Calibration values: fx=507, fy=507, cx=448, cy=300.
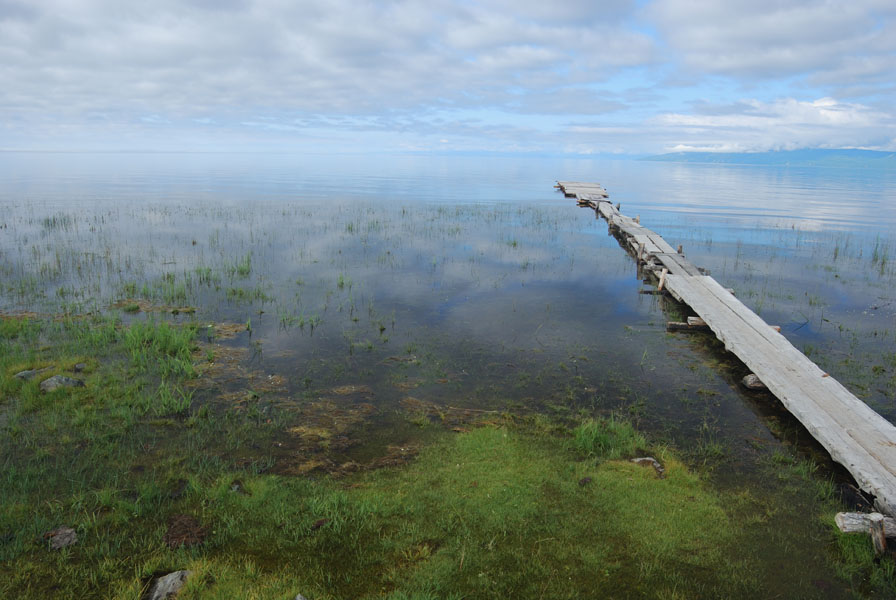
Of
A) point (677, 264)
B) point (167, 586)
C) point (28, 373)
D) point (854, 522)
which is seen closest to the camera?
point (167, 586)

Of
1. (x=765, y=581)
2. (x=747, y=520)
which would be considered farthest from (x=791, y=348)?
(x=765, y=581)

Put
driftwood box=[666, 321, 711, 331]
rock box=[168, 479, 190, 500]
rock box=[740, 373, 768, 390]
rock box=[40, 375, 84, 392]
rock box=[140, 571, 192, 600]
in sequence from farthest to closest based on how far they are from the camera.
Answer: driftwood box=[666, 321, 711, 331] < rock box=[740, 373, 768, 390] < rock box=[40, 375, 84, 392] < rock box=[168, 479, 190, 500] < rock box=[140, 571, 192, 600]

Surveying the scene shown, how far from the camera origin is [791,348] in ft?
40.5

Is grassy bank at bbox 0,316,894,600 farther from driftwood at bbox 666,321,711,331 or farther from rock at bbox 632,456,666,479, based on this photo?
driftwood at bbox 666,321,711,331

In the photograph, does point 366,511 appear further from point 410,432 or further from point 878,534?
point 878,534

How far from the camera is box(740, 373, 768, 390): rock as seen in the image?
457 inches

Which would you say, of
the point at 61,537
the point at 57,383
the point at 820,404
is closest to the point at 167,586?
the point at 61,537

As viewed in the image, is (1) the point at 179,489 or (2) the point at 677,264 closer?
(1) the point at 179,489

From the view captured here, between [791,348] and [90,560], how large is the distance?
14.2 metres

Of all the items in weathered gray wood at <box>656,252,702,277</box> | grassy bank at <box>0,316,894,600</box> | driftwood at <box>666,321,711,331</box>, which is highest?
weathered gray wood at <box>656,252,702,277</box>

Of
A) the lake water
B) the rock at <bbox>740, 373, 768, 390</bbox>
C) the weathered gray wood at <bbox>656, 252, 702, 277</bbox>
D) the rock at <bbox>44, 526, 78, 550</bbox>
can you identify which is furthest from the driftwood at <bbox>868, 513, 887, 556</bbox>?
the weathered gray wood at <bbox>656, 252, 702, 277</bbox>

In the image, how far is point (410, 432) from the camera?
31.4 feet

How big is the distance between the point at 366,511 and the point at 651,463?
4.83 m

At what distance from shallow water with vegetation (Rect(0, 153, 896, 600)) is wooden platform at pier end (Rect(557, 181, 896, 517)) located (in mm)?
580
